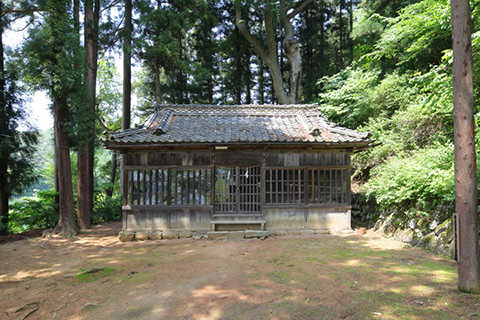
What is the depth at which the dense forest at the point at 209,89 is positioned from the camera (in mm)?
7766

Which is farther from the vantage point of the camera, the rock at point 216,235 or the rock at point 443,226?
the rock at point 216,235

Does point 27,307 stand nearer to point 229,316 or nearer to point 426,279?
point 229,316

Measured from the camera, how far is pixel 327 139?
847 cm

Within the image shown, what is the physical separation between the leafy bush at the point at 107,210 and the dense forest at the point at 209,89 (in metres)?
0.06

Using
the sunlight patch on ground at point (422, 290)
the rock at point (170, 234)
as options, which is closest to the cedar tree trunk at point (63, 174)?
the rock at point (170, 234)

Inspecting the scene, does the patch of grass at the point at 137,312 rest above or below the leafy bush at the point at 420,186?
below

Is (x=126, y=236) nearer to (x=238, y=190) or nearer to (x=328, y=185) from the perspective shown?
(x=238, y=190)

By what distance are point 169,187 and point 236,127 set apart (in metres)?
3.45

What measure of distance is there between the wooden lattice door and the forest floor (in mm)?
1366

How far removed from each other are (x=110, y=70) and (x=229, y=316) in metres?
23.0

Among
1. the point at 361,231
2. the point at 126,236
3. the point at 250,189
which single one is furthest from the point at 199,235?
the point at 361,231

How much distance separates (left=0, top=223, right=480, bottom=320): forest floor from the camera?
3758mm

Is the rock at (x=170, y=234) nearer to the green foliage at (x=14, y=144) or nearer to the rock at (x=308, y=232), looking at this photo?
the rock at (x=308, y=232)

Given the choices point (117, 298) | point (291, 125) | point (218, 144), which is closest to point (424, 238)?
point (291, 125)
